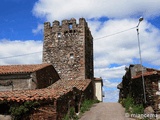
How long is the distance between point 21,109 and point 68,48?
662 inches

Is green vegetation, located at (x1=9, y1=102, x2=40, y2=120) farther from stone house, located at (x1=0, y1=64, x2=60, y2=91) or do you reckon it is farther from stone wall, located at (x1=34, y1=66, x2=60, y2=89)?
stone wall, located at (x1=34, y1=66, x2=60, y2=89)

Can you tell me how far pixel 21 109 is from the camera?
43.5 feet

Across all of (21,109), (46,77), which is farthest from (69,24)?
(21,109)

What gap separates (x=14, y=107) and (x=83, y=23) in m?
18.5

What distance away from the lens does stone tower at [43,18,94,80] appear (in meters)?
28.8

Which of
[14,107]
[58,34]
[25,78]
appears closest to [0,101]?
[14,107]

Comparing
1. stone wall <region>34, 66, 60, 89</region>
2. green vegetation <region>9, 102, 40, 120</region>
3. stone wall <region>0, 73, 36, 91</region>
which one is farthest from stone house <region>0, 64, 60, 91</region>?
green vegetation <region>9, 102, 40, 120</region>

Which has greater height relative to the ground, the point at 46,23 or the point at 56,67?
the point at 46,23

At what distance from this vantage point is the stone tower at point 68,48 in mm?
28844

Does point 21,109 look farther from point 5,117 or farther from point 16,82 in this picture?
point 16,82

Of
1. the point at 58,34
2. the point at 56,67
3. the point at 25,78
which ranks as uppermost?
the point at 58,34

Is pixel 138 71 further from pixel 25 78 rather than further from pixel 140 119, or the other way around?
pixel 25 78

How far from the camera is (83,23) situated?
2975 centimetres

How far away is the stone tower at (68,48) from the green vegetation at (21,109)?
15.3 meters
